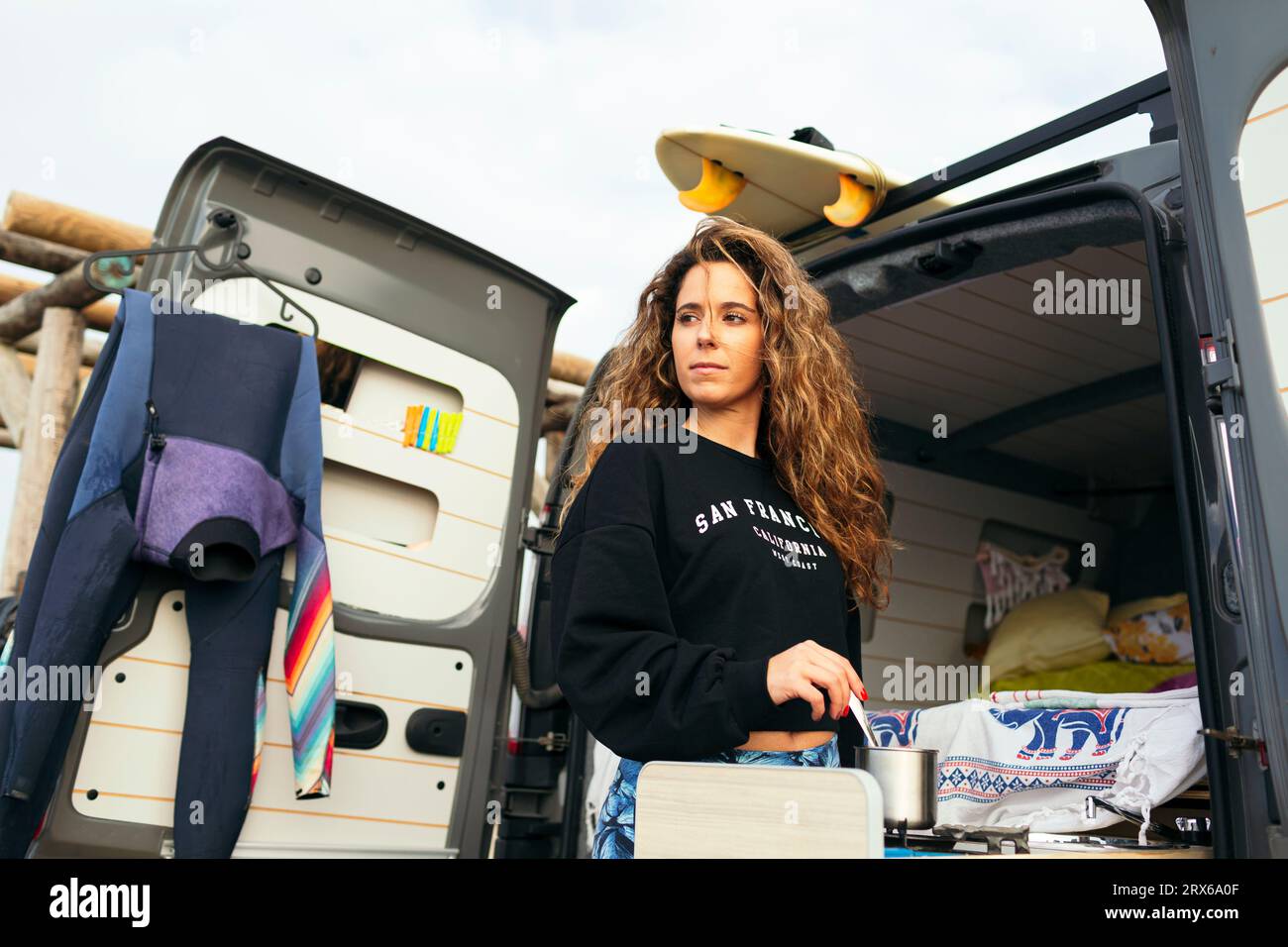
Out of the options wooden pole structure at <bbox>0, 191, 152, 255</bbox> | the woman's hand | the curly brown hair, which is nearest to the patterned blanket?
the curly brown hair

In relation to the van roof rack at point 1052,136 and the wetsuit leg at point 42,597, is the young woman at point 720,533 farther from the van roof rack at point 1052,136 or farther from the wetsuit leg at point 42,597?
the wetsuit leg at point 42,597

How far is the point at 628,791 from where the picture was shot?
1.59 m

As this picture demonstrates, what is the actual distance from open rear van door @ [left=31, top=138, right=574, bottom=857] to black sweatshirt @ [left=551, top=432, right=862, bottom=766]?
1.41m

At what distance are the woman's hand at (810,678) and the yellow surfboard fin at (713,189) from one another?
2110mm

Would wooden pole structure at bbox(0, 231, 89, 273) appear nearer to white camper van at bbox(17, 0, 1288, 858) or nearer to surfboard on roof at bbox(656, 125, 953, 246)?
white camper van at bbox(17, 0, 1288, 858)

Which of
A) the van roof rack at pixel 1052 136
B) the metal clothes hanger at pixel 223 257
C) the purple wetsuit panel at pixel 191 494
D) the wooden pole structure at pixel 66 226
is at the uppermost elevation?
the wooden pole structure at pixel 66 226

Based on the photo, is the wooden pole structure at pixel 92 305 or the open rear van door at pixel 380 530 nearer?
the open rear van door at pixel 380 530

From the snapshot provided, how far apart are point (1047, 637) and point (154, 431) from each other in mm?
3779

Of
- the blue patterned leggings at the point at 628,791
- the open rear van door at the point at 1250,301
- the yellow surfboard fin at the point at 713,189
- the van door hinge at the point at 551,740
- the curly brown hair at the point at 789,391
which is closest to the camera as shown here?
the blue patterned leggings at the point at 628,791

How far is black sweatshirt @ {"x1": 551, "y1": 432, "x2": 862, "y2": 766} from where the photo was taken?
142cm

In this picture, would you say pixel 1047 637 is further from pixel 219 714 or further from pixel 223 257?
pixel 223 257

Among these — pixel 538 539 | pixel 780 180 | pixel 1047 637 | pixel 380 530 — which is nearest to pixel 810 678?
pixel 380 530

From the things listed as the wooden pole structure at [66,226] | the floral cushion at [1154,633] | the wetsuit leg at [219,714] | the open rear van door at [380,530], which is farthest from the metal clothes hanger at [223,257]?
the floral cushion at [1154,633]

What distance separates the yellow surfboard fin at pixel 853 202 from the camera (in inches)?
122
